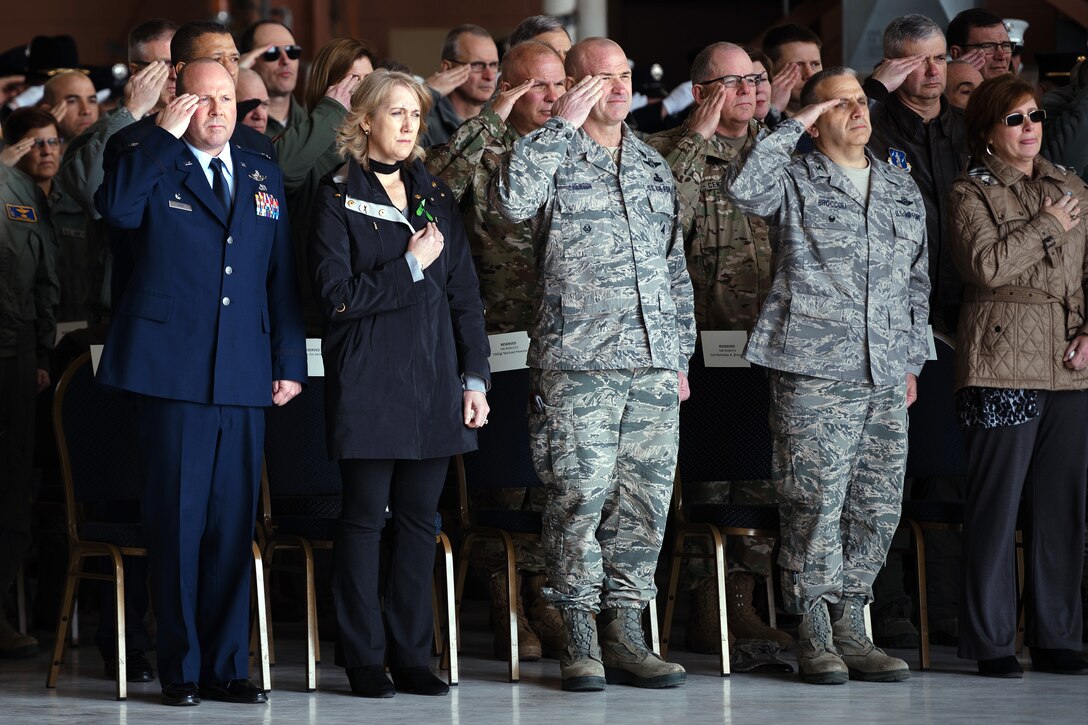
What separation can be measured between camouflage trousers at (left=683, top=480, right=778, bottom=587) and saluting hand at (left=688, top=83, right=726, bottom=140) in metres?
1.13

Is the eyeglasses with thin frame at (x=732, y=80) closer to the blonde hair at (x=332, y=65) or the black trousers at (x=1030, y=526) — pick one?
the blonde hair at (x=332, y=65)

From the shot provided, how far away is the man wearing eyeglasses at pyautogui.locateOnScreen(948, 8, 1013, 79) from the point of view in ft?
19.4

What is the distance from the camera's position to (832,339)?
439 cm

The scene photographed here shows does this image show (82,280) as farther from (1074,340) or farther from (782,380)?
(1074,340)

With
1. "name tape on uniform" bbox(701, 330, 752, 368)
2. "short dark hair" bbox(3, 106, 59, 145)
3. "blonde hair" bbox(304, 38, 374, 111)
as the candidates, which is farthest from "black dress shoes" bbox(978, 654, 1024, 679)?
"short dark hair" bbox(3, 106, 59, 145)

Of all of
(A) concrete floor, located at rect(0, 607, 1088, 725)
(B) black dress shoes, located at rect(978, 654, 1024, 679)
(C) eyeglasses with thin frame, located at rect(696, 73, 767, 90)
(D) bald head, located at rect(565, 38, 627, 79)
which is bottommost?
(A) concrete floor, located at rect(0, 607, 1088, 725)

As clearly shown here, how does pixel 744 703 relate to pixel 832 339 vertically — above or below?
below

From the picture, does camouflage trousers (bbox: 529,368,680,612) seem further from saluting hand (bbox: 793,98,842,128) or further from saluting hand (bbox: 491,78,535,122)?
saluting hand (bbox: 491,78,535,122)

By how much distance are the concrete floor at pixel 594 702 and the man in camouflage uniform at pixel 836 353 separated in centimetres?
20

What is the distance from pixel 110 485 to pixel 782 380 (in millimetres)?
1912

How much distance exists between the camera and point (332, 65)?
5.60 m

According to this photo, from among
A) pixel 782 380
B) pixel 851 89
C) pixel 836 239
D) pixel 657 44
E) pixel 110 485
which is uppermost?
pixel 657 44

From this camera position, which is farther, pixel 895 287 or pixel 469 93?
pixel 469 93

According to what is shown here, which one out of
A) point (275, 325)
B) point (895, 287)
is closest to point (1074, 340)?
point (895, 287)
